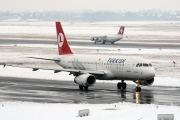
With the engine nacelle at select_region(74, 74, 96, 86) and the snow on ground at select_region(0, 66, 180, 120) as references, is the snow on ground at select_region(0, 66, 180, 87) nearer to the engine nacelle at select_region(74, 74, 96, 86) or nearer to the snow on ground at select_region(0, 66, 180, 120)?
the engine nacelle at select_region(74, 74, 96, 86)

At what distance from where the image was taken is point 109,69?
52812 mm

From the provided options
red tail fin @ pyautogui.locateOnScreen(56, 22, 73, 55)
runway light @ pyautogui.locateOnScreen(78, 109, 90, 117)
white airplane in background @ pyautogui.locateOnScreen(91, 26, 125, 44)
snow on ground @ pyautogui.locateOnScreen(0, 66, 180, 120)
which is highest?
red tail fin @ pyautogui.locateOnScreen(56, 22, 73, 55)

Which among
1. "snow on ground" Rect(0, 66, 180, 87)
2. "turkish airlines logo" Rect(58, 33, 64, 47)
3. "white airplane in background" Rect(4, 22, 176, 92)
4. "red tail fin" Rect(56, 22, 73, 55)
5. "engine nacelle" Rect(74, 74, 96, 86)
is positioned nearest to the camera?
"white airplane in background" Rect(4, 22, 176, 92)

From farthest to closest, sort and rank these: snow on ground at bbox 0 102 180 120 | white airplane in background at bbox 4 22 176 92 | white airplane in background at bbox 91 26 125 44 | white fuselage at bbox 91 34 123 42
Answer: white airplane in background at bbox 91 26 125 44 < white fuselage at bbox 91 34 123 42 < white airplane in background at bbox 4 22 176 92 < snow on ground at bbox 0 102 180 120

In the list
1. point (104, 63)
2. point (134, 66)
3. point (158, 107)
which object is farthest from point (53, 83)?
point (158, 107)

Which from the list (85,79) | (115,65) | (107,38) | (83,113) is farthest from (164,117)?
(107,38)

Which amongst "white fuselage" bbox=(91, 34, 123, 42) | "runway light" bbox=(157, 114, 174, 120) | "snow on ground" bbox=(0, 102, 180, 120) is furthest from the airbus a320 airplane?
"white fuselage" bbox=(91, 34, 123, 42)

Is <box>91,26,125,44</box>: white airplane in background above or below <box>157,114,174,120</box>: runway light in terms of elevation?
below

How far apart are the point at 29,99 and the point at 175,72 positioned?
28.9m

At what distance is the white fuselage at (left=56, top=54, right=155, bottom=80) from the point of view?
49.8m

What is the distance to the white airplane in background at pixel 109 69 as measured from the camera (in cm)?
5003

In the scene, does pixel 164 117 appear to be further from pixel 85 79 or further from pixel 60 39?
pixel 60 39

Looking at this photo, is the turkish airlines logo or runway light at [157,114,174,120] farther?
the turkish airlines logo

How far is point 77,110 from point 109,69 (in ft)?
51.2
